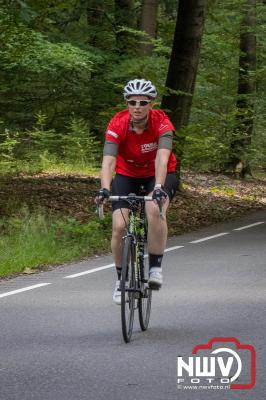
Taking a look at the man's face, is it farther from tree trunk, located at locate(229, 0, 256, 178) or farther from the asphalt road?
tree trunk, located at locate(229, 0, 256, 178)

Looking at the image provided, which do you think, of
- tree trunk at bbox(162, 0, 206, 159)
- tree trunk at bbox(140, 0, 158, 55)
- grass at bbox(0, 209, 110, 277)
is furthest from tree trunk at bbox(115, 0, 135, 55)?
grass at bbox(0, 209, 110, 277)

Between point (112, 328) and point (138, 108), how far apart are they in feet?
6.65

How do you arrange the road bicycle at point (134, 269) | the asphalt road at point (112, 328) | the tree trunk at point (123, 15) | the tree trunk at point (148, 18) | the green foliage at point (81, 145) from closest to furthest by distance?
1. the asphalt road at point (112, 328)
2. the road bicycle at point (134, 269)
3. the tree trunk at point (148, 18)
4. the green foliage at point (81, 145)
5. the tree trunk at point (123, 15)

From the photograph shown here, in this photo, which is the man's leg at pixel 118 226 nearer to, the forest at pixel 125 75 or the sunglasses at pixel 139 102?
the sunglasses at pixel 139 102

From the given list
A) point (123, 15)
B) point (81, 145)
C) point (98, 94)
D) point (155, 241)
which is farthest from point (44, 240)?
point (123, 15)

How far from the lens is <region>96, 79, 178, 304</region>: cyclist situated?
8.09 m

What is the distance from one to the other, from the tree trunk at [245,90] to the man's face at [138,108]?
24102mm

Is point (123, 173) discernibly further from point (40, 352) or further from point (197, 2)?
point (197, 2)

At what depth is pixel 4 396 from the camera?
608 centimetres

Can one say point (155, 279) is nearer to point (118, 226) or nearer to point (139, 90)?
point (118, 226)

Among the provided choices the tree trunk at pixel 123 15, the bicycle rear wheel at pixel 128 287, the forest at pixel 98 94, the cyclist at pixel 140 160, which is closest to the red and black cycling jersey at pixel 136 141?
the cyclist at pixel 140 160

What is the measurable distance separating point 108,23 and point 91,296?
21.6 metres

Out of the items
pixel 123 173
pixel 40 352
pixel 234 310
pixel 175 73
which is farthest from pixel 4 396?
pixel 175 73

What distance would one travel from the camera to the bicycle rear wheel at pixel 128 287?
7.72 meters
